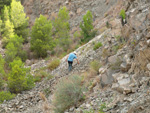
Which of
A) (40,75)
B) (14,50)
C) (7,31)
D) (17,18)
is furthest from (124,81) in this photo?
(17,18)

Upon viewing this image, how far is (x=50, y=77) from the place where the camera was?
13.0 metres

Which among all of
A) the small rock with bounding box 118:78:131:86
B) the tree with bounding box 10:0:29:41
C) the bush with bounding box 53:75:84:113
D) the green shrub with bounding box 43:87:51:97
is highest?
the tree with bounding box 10:0:29:41

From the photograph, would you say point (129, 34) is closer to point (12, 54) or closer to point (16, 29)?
point (12, 54)

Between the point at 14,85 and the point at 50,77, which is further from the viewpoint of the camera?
the point at 14,85

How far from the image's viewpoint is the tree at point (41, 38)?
2391 centimetres

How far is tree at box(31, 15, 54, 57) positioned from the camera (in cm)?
2391

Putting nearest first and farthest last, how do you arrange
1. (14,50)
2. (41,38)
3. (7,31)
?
1. (14,50)
2. (41,38)
3. (7,31)

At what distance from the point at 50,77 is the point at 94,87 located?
582cm

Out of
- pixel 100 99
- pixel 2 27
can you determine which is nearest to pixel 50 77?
pixel 100 99

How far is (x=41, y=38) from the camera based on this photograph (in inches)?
954

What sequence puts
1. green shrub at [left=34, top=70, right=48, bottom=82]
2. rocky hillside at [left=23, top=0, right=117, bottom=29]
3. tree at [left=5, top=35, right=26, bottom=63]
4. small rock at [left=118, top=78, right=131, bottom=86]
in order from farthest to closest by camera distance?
rocky hillside at [left=23, top=0, right=117, bottom=29] < tree at [left=5, top=35, right=26, bottom=63] < green shrub at [left=34, top=70, right=48, bottom=82] < small rock at [left=118, top=78, right=131, bottom=86]

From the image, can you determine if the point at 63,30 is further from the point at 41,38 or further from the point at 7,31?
the point at 7,31

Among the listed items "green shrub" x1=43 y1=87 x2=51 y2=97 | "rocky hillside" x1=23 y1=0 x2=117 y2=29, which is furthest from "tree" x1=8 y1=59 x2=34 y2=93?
"rocky hillside" x1=23 y1=0 x2=117 y2=29

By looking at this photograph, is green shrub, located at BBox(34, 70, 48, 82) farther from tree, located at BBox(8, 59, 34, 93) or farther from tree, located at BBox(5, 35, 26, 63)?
tree, located at BBox(5, 35, 26, 63)
